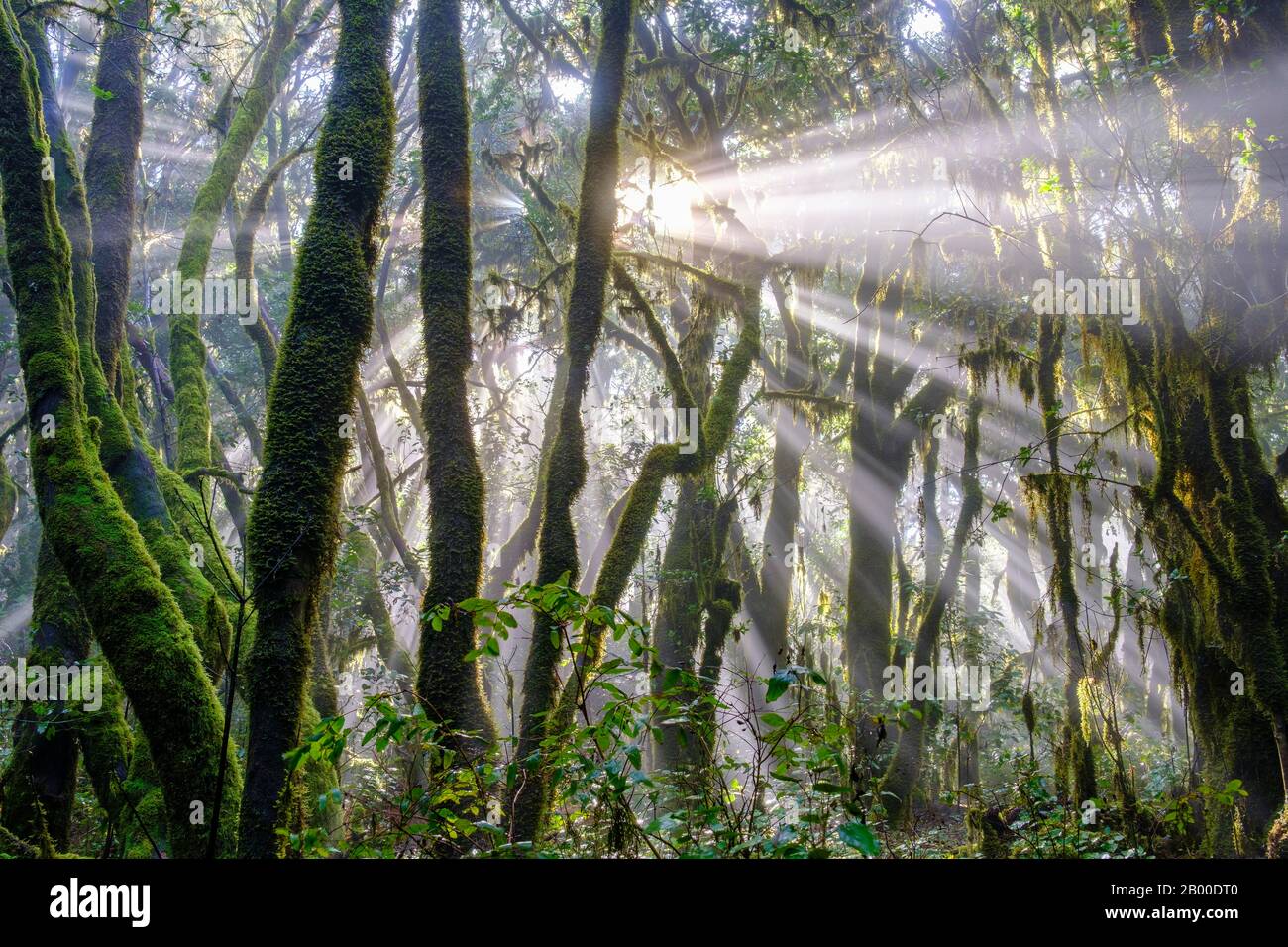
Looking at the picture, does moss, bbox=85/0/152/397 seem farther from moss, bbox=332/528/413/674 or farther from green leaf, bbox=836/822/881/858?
moss, bbox=332/528/413/674

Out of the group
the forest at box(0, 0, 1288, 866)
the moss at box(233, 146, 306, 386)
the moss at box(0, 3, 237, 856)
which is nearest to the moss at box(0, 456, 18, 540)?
the forest at box(0, 0, 1288, 866)

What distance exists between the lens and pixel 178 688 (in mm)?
4777

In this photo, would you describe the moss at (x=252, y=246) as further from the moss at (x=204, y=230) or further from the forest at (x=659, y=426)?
the moss at (x=204, y=230)

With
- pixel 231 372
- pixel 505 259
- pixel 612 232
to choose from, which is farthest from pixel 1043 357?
pixel 231 372

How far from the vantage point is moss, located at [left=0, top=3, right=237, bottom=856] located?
15.5 feet

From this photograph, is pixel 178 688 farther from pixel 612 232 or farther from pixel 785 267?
pixel 785 267

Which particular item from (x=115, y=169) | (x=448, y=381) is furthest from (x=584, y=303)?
(x=115, y=169)

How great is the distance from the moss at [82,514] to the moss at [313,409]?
0.57 meters

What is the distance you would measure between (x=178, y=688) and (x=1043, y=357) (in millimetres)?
10133

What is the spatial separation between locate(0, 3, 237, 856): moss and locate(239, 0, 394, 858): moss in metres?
0.57

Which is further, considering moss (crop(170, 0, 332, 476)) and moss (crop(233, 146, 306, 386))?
moss (crop(233, 146, 306, 386))

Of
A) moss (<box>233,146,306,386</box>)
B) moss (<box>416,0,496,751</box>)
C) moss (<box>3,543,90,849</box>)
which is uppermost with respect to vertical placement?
moss (<box>233,146,306,386</box>)

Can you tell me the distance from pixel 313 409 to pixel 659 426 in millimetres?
9932

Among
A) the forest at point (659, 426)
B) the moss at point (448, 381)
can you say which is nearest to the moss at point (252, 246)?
the forest at point (659, 426)
